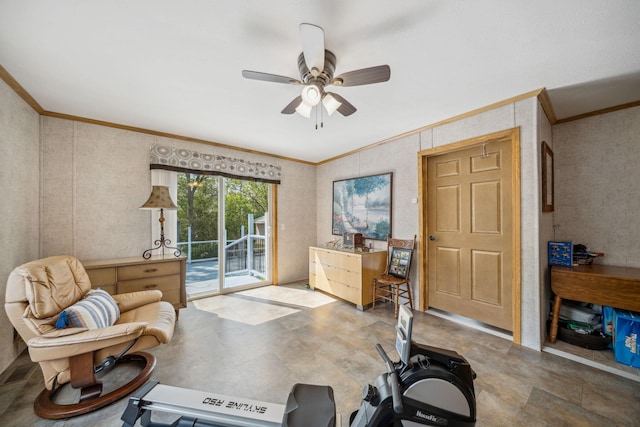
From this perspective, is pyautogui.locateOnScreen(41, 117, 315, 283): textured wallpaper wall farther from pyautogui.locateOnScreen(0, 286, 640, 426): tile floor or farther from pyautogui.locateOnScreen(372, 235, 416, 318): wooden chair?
pyautogui.locateOnScreen(372, 235, 416, 318): wooden chair

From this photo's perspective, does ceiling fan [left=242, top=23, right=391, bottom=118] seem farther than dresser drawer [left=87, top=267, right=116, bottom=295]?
No

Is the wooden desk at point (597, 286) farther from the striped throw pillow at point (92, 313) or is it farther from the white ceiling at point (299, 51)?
the striped throw pillow at point (92, 313)

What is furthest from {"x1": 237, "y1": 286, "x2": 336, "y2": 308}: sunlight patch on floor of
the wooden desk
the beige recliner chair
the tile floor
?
the wooden desk

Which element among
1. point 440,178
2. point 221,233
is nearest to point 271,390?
point 221,233

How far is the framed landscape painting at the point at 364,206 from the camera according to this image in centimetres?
373

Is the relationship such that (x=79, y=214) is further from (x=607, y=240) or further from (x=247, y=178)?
(x=607, y=240)

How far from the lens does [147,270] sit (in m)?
2.83

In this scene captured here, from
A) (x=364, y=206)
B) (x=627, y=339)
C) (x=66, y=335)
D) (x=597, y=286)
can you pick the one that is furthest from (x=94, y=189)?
(x=627, y=339)

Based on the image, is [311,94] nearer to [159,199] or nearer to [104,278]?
[159,199]

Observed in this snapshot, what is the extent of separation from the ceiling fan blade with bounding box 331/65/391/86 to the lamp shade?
2.60 metres

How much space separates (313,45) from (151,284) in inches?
121

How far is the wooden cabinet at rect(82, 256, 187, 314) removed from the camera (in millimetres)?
2590

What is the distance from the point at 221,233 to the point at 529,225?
13.6 ft

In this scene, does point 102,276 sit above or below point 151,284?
above
